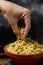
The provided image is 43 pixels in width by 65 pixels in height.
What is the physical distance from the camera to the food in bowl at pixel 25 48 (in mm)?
818

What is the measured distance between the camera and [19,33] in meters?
0.85

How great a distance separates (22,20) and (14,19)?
0.05m

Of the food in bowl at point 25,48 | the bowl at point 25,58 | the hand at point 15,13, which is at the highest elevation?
the hand at point 15,13

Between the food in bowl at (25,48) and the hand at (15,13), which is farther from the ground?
the hand at (15,13)

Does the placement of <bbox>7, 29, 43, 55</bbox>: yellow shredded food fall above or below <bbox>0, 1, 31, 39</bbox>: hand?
below

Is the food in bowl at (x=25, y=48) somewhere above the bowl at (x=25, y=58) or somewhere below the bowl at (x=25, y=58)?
above

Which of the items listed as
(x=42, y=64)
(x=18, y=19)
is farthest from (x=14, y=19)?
(x=42, y=64)

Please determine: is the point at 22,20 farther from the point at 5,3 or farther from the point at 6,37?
the point at 6,37

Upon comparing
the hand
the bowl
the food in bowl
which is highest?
the hand

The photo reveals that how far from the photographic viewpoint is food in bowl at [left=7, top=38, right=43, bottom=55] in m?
0.82

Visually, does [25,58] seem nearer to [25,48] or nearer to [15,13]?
[25,48]

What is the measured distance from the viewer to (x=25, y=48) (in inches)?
33.1

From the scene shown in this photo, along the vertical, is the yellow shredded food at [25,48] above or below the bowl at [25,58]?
above

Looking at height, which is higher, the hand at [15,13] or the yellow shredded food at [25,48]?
the hand at [15,13]
